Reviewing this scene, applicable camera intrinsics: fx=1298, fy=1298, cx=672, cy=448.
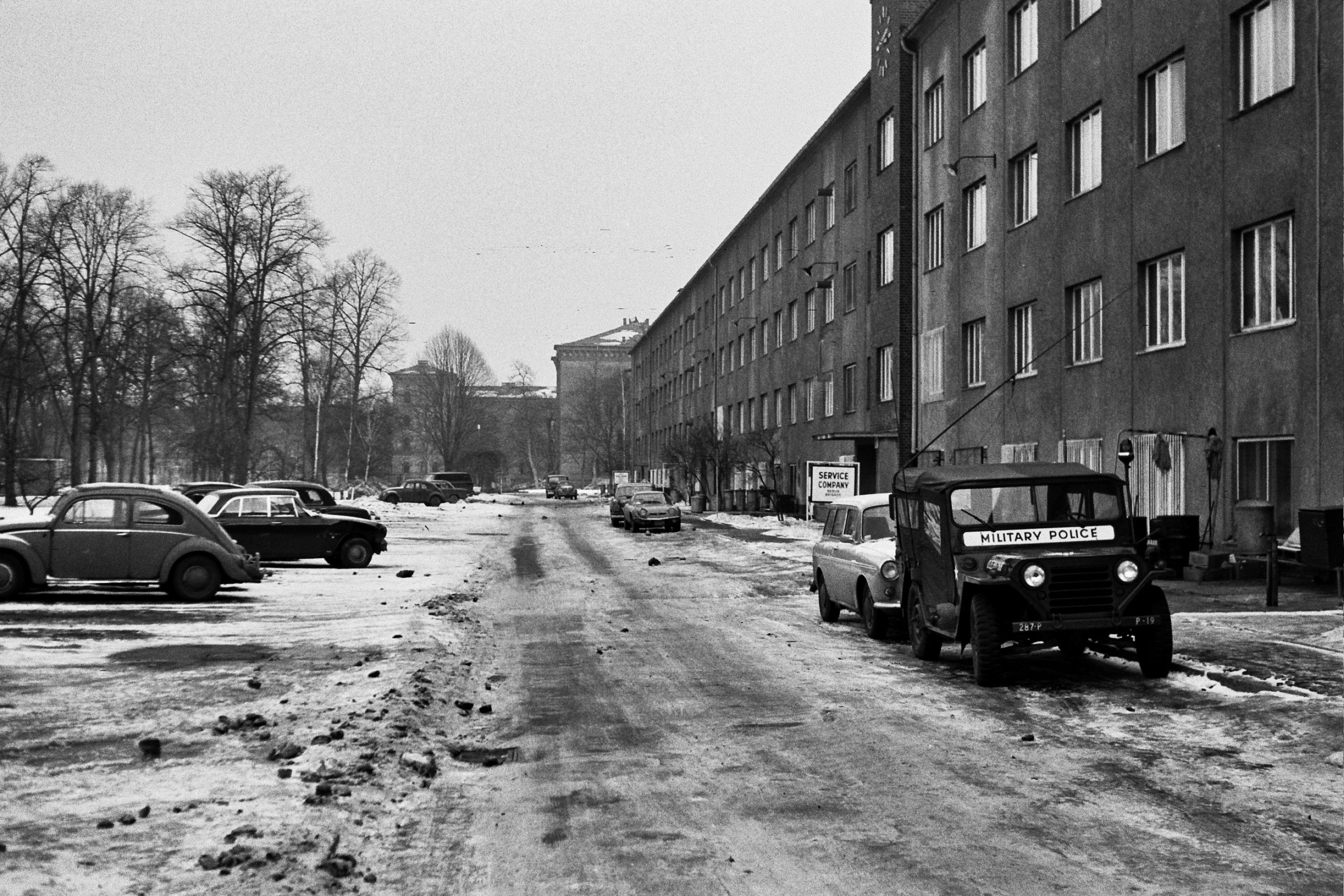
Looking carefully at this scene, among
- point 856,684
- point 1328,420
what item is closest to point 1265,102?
point 1328,420

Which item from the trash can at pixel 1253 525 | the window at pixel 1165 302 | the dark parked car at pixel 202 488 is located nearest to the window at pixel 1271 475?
the trash can at pixel 1253 525

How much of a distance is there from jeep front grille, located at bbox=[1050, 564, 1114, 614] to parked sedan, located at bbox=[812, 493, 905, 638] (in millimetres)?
2764

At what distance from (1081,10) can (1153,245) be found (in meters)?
6.42

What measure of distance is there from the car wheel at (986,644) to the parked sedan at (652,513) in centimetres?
3286

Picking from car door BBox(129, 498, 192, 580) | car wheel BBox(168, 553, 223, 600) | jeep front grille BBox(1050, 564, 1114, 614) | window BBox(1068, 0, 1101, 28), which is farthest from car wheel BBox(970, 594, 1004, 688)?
window BBox(1068, 0, 1101, 28)

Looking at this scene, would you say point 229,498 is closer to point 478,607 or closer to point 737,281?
point 478,607

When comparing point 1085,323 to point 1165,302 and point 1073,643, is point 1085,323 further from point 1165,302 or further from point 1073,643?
point 1073,643

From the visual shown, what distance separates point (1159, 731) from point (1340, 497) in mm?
10833

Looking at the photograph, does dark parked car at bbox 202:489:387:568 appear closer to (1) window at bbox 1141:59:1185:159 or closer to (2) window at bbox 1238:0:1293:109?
(1) window at bbox 1141:59:1185:159

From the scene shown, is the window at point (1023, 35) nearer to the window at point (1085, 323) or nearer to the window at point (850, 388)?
the window at point (1085, 323)

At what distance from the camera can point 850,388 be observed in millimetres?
46375

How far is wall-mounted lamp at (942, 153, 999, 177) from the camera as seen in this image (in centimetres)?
3147

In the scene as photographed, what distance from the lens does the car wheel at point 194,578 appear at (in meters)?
18.0

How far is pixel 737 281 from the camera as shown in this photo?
69.8 meters
